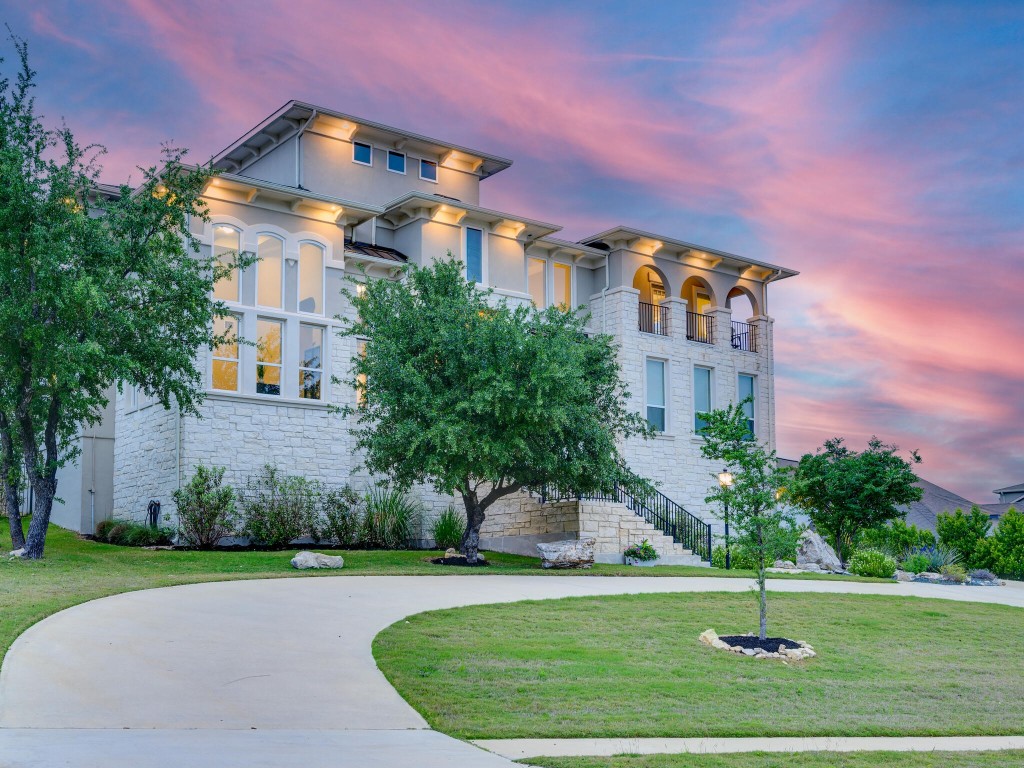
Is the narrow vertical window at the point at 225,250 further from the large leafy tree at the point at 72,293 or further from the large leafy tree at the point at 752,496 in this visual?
the large leafy tree at the point at 752,496

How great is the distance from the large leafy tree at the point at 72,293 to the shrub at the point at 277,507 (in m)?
3.89

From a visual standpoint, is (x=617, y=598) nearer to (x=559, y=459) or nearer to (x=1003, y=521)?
(x=559, y=459)

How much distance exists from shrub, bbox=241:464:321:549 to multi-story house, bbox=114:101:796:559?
46cm

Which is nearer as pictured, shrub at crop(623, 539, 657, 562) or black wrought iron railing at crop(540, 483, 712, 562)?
shrub at crop(623, 539, 657, 562)

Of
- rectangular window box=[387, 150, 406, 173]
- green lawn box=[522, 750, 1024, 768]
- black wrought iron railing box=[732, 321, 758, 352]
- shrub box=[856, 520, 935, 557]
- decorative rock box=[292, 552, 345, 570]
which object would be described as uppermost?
rectangular window box=[387, 150, 406, 173]

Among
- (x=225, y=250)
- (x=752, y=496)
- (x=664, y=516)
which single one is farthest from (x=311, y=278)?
(x=752, y=496)

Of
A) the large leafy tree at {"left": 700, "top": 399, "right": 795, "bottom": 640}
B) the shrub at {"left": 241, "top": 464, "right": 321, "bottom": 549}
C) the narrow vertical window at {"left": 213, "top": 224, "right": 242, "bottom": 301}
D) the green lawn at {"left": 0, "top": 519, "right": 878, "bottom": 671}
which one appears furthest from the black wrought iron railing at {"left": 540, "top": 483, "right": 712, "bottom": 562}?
the large leafy tree at {"left": 700, "top": 399, "right": 795, "bottom": 640}

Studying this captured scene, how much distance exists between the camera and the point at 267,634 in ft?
39.4

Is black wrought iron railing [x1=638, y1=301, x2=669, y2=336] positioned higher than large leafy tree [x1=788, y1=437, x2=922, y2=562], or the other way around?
black wrought iron railing [x1=638, y1=301, x2=669, y2=336]

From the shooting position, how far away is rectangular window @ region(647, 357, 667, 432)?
3372 cm

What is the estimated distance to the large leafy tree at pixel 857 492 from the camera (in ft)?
106

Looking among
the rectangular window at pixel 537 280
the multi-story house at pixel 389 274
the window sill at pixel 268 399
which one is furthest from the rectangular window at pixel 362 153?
the window sill at pixel 268 399

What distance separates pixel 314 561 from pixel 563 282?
16465 millimetres

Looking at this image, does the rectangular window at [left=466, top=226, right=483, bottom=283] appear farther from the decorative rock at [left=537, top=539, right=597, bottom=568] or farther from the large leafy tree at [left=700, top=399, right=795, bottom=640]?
the large leafy tree at [left=700, top=399, right=795, bottom=640]
